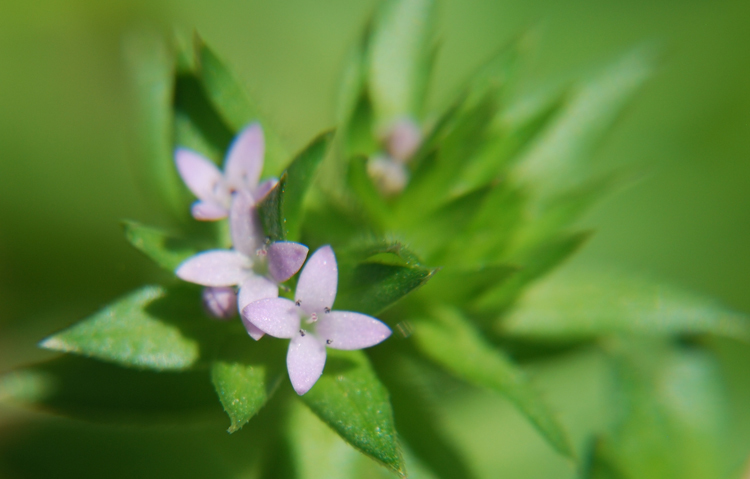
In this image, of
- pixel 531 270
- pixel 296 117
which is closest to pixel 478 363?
pixel 531 270

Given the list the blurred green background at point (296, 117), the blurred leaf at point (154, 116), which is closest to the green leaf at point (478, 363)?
the blurred leaf at point (154, 116)

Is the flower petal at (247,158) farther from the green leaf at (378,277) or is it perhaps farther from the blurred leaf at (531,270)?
the blurred leaf at (531,270)

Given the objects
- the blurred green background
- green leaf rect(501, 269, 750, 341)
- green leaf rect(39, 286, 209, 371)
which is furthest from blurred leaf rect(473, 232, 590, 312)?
the blurred green background

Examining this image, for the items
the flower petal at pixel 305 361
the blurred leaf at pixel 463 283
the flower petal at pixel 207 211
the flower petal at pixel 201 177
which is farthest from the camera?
the blurred leaf at pixel 463 283

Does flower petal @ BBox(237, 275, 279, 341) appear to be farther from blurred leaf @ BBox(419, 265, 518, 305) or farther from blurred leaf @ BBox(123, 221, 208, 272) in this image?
blurred leaf @ BBox(419, 265, 518, 305)

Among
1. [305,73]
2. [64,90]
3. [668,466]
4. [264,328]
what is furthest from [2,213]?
[668,466]

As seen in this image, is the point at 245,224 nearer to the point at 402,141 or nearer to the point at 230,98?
the point at 230,98

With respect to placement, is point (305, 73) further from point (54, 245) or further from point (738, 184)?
point (738, 184)
